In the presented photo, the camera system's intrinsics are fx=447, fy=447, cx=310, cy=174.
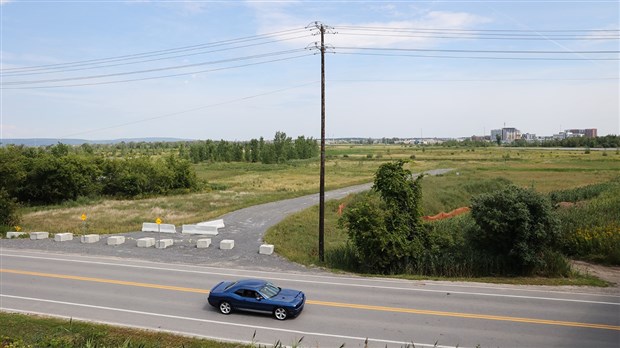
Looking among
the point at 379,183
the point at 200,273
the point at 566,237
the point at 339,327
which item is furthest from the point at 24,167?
the point at 566,237

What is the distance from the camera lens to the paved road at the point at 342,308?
47.8 feet

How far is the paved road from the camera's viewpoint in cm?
1456

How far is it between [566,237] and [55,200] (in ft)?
192

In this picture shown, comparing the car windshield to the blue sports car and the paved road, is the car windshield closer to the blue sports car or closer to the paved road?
the blue sports car

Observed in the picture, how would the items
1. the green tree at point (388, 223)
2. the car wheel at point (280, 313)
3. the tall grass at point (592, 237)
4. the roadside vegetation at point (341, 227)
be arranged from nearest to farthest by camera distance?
the roadside vegetation at point (341, 227) < the car wheel at point (280, 313) < the green tree at point (388, 223) < the tall grass at point (592, 237)

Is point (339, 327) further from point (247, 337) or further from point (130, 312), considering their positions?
point (130, 312)

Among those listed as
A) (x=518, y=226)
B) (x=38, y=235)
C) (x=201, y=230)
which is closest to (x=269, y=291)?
(x=518, y=226)

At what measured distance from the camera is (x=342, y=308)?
56.1 feet

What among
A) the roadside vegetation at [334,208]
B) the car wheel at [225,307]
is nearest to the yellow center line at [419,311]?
the car wheel at [225,307]

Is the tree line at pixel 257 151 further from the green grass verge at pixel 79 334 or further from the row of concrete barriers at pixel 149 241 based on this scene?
the green grass verge at pixel 79 334

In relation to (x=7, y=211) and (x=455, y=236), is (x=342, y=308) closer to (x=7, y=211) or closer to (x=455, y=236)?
(x=455, y=236)

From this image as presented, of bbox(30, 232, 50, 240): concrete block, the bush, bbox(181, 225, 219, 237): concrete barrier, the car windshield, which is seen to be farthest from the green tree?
the bush

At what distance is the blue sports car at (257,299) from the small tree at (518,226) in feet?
35.2

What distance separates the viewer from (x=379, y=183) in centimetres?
2373
